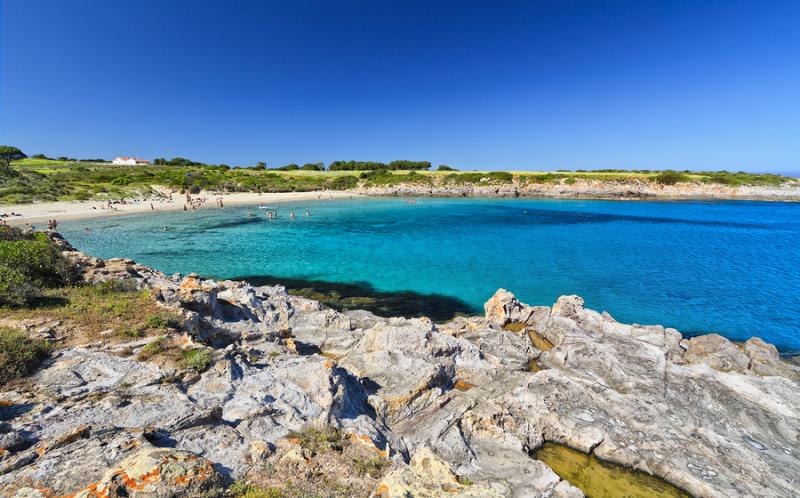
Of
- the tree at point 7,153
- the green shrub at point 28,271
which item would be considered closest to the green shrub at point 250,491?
the green shrub at point 28,271

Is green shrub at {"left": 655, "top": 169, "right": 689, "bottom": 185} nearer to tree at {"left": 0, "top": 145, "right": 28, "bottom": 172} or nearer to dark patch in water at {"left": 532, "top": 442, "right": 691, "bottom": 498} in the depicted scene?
dark patch in water at {"left": 532, "top": 442, "right": 691, "bottom": 498}

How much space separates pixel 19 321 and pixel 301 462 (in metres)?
9.11

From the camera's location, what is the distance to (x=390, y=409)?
28.4 ft

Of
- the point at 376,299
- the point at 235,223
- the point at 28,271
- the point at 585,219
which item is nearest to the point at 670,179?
the point at 585,219

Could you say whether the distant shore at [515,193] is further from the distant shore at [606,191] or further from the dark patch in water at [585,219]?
the dark patch in water at [585,219]

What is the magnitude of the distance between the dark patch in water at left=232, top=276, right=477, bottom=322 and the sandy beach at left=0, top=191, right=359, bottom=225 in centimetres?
4465

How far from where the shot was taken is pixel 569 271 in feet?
92.1

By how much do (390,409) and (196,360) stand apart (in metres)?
4.88

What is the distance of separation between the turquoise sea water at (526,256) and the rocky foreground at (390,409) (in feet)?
25.2

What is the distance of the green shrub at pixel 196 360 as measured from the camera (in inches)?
309

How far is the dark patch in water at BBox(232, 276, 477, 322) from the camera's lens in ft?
64.1

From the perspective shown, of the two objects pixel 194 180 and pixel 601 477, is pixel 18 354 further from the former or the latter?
pixel 194 180

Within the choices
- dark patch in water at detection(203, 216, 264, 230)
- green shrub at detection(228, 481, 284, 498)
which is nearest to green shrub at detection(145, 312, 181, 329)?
green shrub at detection(228, 481, 284, 498)

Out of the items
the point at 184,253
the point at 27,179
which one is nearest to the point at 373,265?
the point at 184,253
